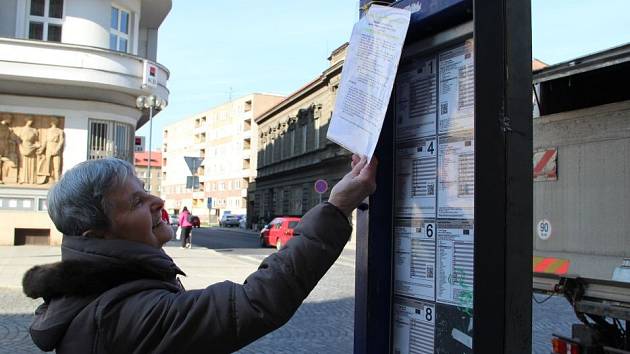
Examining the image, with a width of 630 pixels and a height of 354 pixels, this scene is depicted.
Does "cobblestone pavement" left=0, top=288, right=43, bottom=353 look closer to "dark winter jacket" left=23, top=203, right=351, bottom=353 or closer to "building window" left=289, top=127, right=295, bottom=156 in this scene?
"dark winter jacket" left=23, top=203, right=351, bottom=353

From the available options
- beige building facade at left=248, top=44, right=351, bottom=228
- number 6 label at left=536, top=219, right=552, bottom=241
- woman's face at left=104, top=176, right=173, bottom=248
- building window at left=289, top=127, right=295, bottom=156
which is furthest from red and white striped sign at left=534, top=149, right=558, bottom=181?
building window at left=289, top=127, right=295, bottom=156

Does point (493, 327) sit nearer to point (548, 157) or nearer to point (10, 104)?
point (548, 157)

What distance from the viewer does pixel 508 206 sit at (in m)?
1.58

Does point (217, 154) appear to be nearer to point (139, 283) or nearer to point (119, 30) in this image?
point (119, 30)

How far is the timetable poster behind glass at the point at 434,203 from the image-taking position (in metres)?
1.87

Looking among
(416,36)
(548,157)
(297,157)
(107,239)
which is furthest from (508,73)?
(297,157)

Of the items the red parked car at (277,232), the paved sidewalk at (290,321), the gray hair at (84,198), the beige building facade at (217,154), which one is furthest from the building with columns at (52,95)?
the beige building facade at (217,154)

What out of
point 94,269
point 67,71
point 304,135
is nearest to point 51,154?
point 67,71

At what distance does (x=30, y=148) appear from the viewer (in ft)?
62.8

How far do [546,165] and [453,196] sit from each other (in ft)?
7.52

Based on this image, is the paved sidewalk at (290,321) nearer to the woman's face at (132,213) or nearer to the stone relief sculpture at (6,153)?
the stone relief sculpture at (6,153)

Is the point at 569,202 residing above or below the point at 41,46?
below

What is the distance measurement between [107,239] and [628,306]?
9.23 feet

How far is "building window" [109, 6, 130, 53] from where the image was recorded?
21.0 meters
